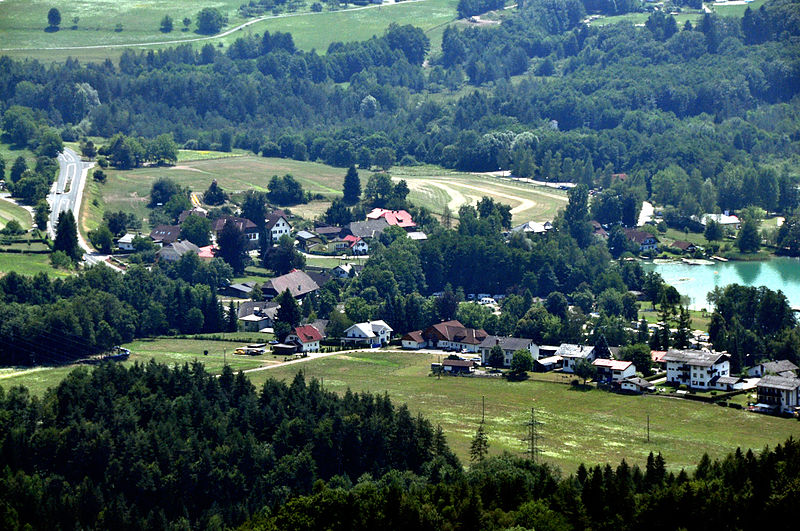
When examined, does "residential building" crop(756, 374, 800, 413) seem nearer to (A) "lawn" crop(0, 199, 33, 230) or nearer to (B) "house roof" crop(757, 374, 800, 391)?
(B) "house roof" crop(757, 374, 800, 391)

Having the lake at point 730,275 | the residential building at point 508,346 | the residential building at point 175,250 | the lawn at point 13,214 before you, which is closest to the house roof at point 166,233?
Result: the residential building at point 175,250

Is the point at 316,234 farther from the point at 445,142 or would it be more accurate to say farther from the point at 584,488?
the point at 584,488

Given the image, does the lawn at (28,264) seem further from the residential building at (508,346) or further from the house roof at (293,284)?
the residential building at (508,346)

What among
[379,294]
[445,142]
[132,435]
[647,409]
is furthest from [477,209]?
[132,435]

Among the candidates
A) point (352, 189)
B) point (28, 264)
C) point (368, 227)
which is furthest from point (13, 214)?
point (352, 189)

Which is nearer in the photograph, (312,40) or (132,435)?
(132,435)

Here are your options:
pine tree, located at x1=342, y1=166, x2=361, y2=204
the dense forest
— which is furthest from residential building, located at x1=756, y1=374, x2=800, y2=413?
pine tree, located at x1=342, y1=166, x2=361, y2=204
